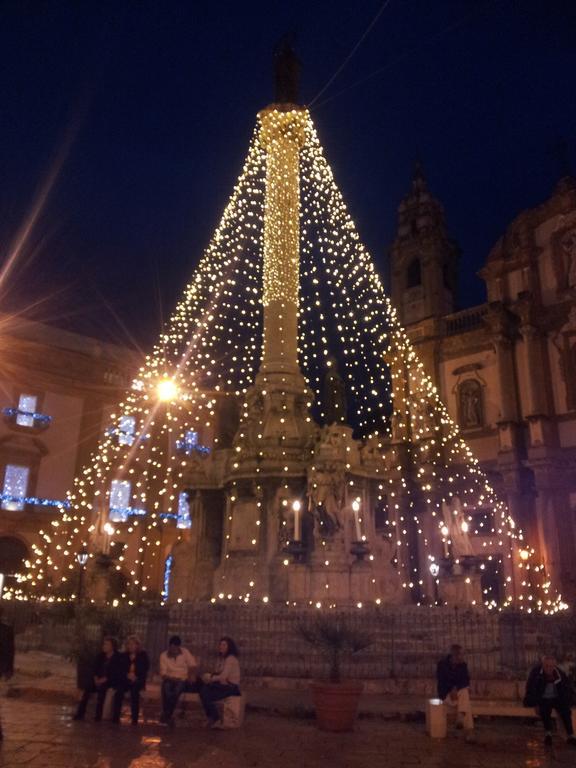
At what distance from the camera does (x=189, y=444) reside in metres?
34.4

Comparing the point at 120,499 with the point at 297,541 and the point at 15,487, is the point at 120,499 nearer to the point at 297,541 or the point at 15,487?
the point at 15,487

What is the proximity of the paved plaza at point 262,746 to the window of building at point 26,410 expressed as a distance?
24406mm

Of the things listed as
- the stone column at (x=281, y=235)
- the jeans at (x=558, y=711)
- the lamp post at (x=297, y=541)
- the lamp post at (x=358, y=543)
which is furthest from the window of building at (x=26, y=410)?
the jeans at (x=558, y=711)

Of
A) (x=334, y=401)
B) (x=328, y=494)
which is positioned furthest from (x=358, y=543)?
(x=334, y=401)

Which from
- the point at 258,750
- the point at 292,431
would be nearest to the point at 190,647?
the point at 258,750

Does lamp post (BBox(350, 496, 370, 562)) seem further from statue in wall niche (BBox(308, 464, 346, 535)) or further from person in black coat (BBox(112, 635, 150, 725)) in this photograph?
person in black coat (BBox(112, 635, 150, 725))

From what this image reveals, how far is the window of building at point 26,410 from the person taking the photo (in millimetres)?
32237

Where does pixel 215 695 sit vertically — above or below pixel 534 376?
below

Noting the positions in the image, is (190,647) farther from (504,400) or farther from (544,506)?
(504,400)

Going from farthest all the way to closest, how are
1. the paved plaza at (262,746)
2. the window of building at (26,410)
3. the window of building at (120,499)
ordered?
the window of building at (120,499)
the window of building at (26,410)
the paved plaza at (262,746)

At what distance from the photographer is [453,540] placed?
1784 cm

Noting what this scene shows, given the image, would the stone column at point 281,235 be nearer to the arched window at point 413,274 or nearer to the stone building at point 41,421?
the stone building at point 41,421

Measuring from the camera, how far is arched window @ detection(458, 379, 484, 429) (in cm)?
3334

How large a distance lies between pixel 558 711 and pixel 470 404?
2596cm
